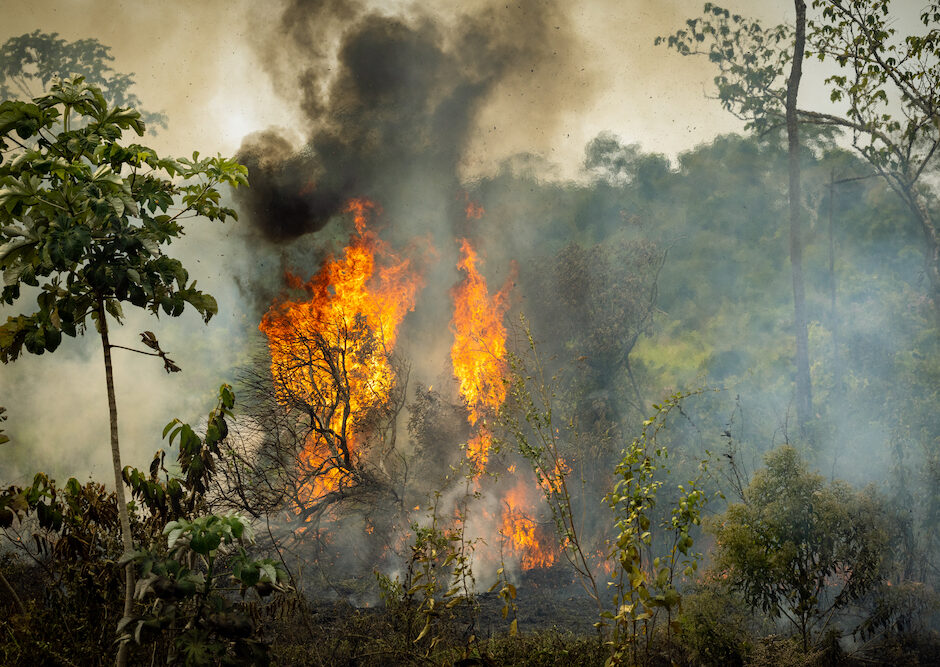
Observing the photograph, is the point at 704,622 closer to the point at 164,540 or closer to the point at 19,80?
the point at 164,540

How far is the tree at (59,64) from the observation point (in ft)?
64.1

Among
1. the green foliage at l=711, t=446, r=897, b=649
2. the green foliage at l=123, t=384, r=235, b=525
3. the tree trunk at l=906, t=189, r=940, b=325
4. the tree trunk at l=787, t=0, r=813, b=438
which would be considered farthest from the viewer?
the tree trunk at l=906, t=189, r=940, b=325

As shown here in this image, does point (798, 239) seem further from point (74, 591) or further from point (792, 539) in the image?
point (74, 591)

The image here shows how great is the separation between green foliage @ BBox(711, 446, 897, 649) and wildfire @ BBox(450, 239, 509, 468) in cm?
751

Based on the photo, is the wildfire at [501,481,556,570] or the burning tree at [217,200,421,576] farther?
the wildfire at [501,481,556,570]

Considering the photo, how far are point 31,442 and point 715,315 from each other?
19527mm

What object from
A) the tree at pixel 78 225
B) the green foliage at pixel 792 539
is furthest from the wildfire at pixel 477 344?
the tree at pixel 78 225

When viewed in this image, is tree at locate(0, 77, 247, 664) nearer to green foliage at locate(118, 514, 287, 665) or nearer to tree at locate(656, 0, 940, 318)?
green foliage at locate(118, 514, 287, 665)

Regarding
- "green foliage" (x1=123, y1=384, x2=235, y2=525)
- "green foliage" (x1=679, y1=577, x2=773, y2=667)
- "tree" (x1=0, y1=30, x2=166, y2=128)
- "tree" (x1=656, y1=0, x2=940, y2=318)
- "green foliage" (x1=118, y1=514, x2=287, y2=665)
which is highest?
"tree" (x1=0, y1=30, x2=166, y2=128)

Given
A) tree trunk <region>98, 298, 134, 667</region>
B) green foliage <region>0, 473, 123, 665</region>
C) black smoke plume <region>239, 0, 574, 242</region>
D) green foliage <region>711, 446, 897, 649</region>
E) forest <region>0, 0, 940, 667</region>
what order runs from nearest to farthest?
tree trunk <region>98, 298, 134, 667</region>, green foliage <region>0, 473, 123, 665</region>, green foliage <region>711, 446, 897, 649</region>, forest <region>0, 0, 940, 667</region>, black smoke plume <region>239, 0, 574, 242</region>

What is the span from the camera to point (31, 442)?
63.3ft

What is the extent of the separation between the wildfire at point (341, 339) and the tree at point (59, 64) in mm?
A: 8794

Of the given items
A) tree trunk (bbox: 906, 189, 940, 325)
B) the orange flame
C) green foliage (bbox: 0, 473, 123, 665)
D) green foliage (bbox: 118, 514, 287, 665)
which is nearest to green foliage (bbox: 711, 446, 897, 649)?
green foliage (bbox: 118, 514, 287, 665)

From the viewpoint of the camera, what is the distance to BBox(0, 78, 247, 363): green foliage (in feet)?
13.6
